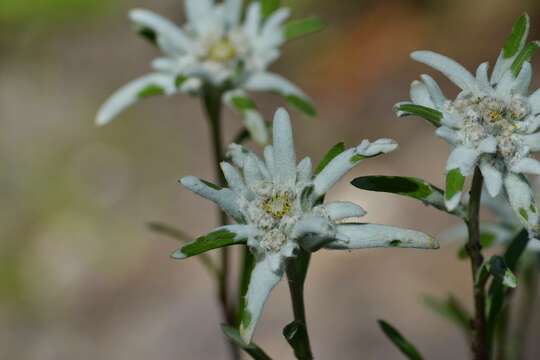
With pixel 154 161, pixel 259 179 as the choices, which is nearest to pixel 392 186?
pixel 259 179

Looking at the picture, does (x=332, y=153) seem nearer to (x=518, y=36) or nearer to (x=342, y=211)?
(x=342, y=211)

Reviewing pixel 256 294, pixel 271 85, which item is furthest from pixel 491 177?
pixel 271 85

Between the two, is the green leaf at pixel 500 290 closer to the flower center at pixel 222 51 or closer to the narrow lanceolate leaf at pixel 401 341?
the narrow lanceolate leaf at pixel 401 341

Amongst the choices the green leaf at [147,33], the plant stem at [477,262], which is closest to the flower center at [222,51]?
the green leaf at [147,33]

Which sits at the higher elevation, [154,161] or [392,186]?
[392,186]

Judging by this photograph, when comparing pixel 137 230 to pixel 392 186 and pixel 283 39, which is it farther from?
pixel 392 186

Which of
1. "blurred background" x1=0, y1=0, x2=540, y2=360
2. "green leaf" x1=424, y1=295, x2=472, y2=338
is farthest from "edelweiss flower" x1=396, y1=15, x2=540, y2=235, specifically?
"blurred background" x1=0, y1=0, x2=540, y2=360
